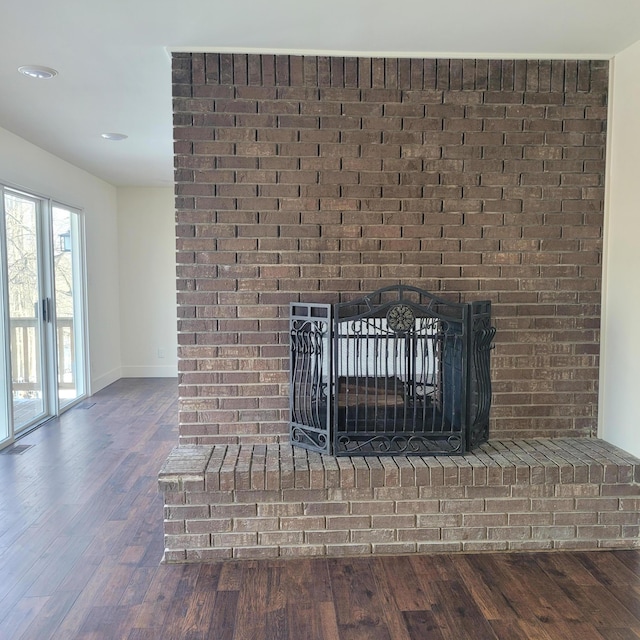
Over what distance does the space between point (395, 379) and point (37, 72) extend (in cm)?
250

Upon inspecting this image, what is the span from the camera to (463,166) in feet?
8.57

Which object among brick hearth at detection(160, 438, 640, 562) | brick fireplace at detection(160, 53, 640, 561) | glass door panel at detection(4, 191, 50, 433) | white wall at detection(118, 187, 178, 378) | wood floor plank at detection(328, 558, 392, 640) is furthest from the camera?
white wall at detection(118, 187, 178, 378)

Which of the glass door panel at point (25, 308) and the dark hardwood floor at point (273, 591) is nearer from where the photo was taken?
the dark hardwood floor at point (273, 591)

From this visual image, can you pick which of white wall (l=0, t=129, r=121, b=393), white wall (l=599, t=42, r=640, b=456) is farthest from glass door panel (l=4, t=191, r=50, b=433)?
white wall (l=599, t=42, r=640, b=456)

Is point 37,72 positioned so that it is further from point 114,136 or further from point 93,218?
point 93,218

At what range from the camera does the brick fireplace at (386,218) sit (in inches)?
99.9

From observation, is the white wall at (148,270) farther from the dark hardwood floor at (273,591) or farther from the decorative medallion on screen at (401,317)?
the decorative medallion on screen at (401,317)

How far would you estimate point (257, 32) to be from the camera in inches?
90.6

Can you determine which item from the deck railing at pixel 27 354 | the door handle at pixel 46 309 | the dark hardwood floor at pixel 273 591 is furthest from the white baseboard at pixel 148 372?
the dark hardwood floor at pixel 273 591

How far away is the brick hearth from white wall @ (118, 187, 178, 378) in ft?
13.6

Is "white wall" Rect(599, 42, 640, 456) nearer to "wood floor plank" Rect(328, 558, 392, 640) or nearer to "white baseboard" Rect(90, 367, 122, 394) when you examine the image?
"wood floor plank" Rect(328, 558, 392, 640)

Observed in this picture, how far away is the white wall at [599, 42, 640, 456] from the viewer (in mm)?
2453

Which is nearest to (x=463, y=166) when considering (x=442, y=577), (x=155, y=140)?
(x=442, y=577)

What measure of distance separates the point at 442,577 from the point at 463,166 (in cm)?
198
